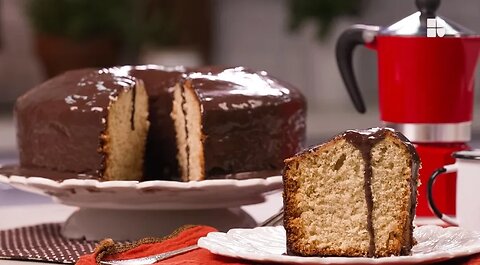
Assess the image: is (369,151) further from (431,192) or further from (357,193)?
(431,192)

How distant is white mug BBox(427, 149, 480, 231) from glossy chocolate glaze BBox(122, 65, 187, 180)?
0.55m

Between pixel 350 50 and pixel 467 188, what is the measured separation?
434 mm

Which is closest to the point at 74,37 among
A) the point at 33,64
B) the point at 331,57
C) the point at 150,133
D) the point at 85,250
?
the point at 33,64

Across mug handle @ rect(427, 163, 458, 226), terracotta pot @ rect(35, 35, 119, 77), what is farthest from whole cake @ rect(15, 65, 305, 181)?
terracotta pot @ rect(35, 35, 119, 77)

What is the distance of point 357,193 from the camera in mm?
1328

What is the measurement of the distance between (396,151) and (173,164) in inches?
28.4

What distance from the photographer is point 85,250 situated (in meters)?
1.60

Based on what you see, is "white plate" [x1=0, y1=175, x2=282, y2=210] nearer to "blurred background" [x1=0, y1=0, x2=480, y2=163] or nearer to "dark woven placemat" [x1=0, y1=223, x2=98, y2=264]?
"dark woven placemat" [x1=0, y1=223, x2=98, y2=264]

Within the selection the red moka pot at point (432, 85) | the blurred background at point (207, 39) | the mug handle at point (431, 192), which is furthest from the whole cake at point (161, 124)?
the blurred background at point (207, 39)

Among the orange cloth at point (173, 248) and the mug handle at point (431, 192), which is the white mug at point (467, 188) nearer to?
the mug handle at point (431, 192)

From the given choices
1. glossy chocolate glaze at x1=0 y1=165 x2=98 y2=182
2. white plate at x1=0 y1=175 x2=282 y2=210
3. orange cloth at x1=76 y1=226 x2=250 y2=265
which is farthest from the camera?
glossy chocolate glaze at x1=0 y1=165 x2=98 y2=182

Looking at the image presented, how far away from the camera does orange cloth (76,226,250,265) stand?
133 centimetres

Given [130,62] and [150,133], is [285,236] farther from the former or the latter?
[130,62]

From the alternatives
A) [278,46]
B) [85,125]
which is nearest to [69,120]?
[85,125]
